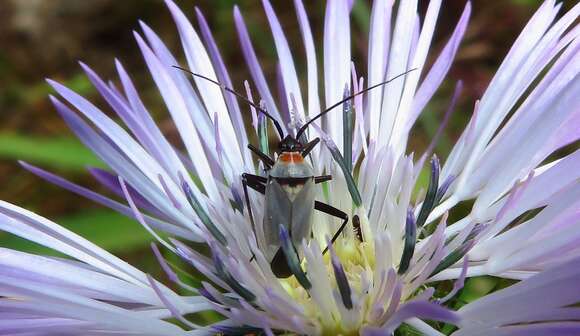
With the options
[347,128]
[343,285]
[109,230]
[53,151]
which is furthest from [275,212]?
[53,151]

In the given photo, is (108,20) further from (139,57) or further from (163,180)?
(163,180)

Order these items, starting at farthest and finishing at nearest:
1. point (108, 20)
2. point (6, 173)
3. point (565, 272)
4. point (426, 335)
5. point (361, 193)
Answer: point (108, 20), point (6, 173), point (361, 193), point (426, 335), point (565, 272)

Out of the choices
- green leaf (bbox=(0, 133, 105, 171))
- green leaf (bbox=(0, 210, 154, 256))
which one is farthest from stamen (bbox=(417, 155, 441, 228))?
green leaf (bbox=(0, 133, 105, 171))

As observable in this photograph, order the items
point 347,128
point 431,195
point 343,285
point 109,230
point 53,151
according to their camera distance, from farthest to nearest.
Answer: point 53,151, point 109,230, point 347,128, point 431,195, point 343,285

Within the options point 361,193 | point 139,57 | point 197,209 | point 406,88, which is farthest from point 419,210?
point 139,57

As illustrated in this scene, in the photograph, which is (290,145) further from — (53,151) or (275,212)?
(53,151)

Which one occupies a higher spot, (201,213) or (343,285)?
(201,213)

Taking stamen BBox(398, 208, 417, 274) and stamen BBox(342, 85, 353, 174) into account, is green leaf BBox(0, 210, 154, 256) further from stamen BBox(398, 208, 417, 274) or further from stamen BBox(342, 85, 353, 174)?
stamen BBox(398, 208, 417, 274)
